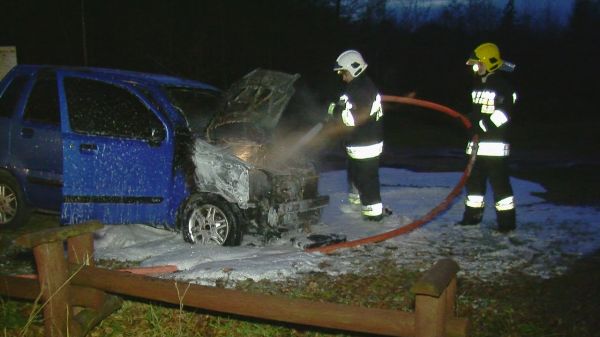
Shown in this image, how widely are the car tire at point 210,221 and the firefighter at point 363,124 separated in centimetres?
197

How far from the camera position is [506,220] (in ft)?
22.9

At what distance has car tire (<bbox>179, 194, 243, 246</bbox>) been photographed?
20.2 feet


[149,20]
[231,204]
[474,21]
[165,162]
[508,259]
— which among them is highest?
[474,21]

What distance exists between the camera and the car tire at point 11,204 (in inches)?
272

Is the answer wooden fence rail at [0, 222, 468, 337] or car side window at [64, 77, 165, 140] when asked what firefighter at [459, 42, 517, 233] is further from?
wooden fence rail at [0, 222, 468, 337]

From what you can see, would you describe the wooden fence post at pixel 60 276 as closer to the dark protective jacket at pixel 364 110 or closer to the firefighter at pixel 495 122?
the dark protective jacket at pixel 364 110

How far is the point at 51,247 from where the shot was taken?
3762 millimetres

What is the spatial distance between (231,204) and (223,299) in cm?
294

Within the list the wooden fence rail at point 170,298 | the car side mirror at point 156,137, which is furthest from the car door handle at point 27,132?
the wooden fence rail at point 170,298

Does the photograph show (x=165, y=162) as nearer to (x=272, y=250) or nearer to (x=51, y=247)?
(x=272, y=250)

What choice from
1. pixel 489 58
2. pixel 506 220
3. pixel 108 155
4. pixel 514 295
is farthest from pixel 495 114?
pixel 108 155

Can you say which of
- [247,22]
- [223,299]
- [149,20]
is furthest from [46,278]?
[247,22]

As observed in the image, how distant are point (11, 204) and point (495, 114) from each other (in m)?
5.77

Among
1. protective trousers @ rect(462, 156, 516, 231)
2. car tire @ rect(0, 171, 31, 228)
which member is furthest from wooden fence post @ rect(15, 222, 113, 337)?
protective trousers @ rect(462, 156, 516, 231)
